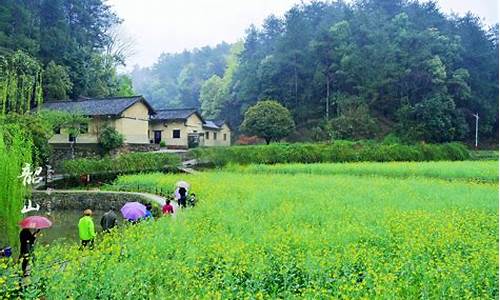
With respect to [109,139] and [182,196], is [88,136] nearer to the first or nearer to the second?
[109,139]

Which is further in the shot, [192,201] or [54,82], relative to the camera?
[54,82]

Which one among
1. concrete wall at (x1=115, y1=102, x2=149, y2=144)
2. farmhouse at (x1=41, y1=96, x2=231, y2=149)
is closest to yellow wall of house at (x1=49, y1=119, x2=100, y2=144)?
farmhouse at (x1=41, y1=96, x2=231, y2=149)

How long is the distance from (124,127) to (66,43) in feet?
37.7

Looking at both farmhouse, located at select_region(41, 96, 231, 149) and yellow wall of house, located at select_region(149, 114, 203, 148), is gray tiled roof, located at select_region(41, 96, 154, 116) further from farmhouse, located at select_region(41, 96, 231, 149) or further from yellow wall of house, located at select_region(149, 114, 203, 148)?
yellow wall of house, located at select_region(149, 114, 203, 148)

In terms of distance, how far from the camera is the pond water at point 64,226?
10.6 meters

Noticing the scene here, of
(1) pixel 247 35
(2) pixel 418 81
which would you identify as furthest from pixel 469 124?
(1) pixel 247 35

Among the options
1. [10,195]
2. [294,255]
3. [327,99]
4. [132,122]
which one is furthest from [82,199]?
[327,99]

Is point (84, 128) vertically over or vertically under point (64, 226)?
over

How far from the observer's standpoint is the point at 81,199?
15.8m


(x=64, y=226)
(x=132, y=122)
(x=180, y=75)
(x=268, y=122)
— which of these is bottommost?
(x=64, y=226)

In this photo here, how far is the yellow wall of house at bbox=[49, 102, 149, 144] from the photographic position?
26578 millimetres

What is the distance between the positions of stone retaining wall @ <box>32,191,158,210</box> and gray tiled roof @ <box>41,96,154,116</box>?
424 inches

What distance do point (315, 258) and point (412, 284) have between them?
4.03 feet

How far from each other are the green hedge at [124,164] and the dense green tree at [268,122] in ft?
37.4
